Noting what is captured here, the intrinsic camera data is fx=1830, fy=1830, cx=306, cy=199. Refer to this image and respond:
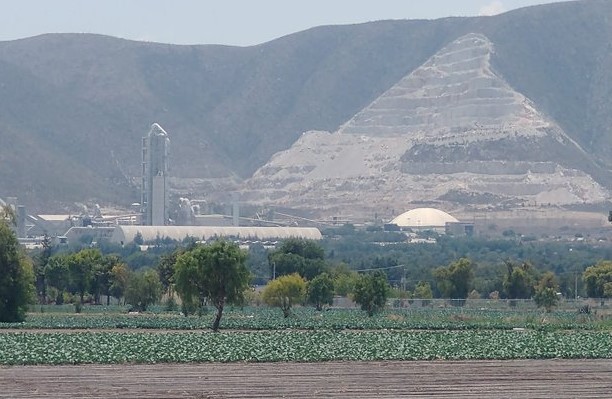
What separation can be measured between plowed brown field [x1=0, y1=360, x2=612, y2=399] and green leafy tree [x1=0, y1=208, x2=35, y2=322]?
28.4 m

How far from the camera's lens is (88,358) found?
189ft

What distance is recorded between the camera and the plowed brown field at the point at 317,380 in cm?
4778

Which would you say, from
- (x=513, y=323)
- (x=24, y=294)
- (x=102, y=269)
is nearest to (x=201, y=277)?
(x=24, y=294)

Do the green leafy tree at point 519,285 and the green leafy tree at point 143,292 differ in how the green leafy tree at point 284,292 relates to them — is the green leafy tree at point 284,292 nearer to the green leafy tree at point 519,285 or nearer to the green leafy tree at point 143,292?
the green leafy tree at point 143,292

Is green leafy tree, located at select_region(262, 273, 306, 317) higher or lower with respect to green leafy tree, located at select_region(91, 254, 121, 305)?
lower

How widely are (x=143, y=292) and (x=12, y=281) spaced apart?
2625 cm

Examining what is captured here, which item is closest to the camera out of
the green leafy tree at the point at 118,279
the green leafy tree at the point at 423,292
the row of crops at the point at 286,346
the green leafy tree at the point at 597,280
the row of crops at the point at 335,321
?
the row of crops at the point at 286,346

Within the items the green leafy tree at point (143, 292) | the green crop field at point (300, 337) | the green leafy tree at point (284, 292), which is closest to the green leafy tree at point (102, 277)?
the green leafy tree at point (143, 292)

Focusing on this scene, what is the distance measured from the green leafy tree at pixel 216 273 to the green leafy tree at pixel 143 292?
24.5 metres

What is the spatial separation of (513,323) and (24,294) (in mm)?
22857

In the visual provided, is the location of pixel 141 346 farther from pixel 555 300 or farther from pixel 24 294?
pixel 555 300

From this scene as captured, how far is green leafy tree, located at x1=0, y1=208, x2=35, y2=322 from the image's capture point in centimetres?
8300

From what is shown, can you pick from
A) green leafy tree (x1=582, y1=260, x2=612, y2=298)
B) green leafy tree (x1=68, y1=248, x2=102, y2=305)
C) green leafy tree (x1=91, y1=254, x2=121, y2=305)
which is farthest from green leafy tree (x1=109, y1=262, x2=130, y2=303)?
green leafy tree (x1=582, y1=260, x2=612, y2=298)

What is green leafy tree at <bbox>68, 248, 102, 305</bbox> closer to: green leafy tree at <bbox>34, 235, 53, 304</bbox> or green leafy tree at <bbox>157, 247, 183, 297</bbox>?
green leafy tree at <bbox>34, 235, 53, 304</bbox>
